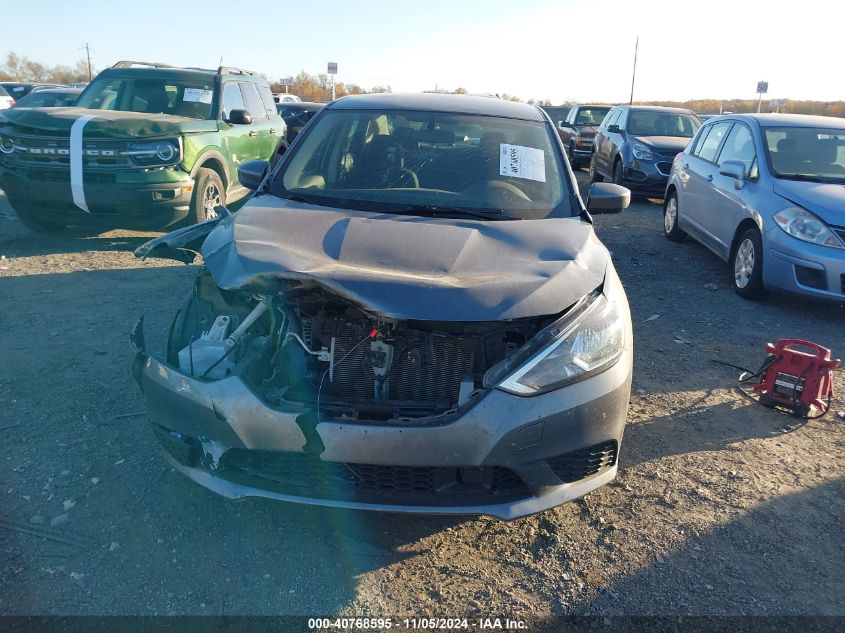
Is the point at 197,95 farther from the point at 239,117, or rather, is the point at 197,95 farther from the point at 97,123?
the point at 97,123

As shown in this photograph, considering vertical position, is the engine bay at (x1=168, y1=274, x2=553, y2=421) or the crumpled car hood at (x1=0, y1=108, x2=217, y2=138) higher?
the crumpled car hood at (x1=0, y1=108, x2=217, y2=138)

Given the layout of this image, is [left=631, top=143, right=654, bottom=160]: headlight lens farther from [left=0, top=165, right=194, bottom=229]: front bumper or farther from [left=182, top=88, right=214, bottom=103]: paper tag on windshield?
[left=0, top=165, right=194, bottom=229]: front bumper

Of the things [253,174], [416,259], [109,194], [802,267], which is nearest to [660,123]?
[802,267]

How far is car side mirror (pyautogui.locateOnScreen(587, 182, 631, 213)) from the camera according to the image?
3902 millimetres

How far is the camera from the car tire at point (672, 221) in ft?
28.3

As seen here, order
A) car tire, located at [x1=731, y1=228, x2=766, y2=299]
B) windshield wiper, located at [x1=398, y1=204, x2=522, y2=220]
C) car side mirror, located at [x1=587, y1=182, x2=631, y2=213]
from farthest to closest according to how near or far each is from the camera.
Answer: car tire, located at [x1=731, y1=228, x2=766, y2=299]
car side mirror, located at [x1=587, y1=182, x2=631, y2=213]
windshield wiper, located at [x1=398, y1=204, x2=522, y2=220]

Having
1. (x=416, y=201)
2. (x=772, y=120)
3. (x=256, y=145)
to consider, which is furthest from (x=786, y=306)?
(x=256, y=145)

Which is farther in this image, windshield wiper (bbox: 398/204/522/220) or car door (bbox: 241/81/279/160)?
car door (bbox: 241/81/279/160)

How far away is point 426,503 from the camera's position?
2.34 meters

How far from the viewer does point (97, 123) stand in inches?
258

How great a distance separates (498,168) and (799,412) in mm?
2366

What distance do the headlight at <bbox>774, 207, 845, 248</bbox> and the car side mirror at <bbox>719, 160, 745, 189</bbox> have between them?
0.78 m

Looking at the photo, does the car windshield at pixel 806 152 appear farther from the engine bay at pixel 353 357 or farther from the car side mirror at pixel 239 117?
the car side mirror at pixel 239 117

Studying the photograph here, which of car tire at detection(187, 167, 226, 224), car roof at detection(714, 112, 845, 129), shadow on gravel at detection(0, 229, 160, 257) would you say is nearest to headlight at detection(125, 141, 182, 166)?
car tire at detection(187, 167, 226, 224)
